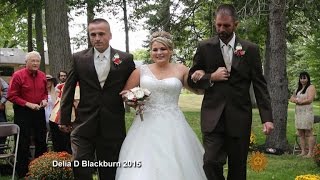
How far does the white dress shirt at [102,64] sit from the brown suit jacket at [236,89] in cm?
100

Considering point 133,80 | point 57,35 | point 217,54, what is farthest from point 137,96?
point 57,35

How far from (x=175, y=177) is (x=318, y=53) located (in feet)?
63.5

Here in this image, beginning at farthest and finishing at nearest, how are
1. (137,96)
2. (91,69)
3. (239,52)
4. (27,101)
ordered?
(27,101)
(91,69)
(137,96)
(239,52)

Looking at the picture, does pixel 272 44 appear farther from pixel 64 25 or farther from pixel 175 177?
pixel 175 177

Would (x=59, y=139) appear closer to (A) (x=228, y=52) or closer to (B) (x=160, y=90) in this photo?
(B) (x=160, y=90)

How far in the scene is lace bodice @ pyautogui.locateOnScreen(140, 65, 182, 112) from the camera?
16.9 feet

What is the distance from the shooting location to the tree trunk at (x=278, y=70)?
10.1 m

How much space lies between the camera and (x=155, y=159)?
4848 mm

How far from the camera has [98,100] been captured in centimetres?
492

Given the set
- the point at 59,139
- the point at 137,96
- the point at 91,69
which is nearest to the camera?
the point at 137,96

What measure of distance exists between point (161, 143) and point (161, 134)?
0.39 ft

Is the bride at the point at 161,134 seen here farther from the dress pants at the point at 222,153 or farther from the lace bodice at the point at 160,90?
the dress pants at the point at 222,153

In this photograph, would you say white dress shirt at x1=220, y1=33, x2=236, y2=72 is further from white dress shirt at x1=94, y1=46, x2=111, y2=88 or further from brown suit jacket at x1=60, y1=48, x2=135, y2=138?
white dress shirt at x1=94, y1=46, x2=111, y2=88

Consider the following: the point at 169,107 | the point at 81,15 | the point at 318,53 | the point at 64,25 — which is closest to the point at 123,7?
the point at 81,15
